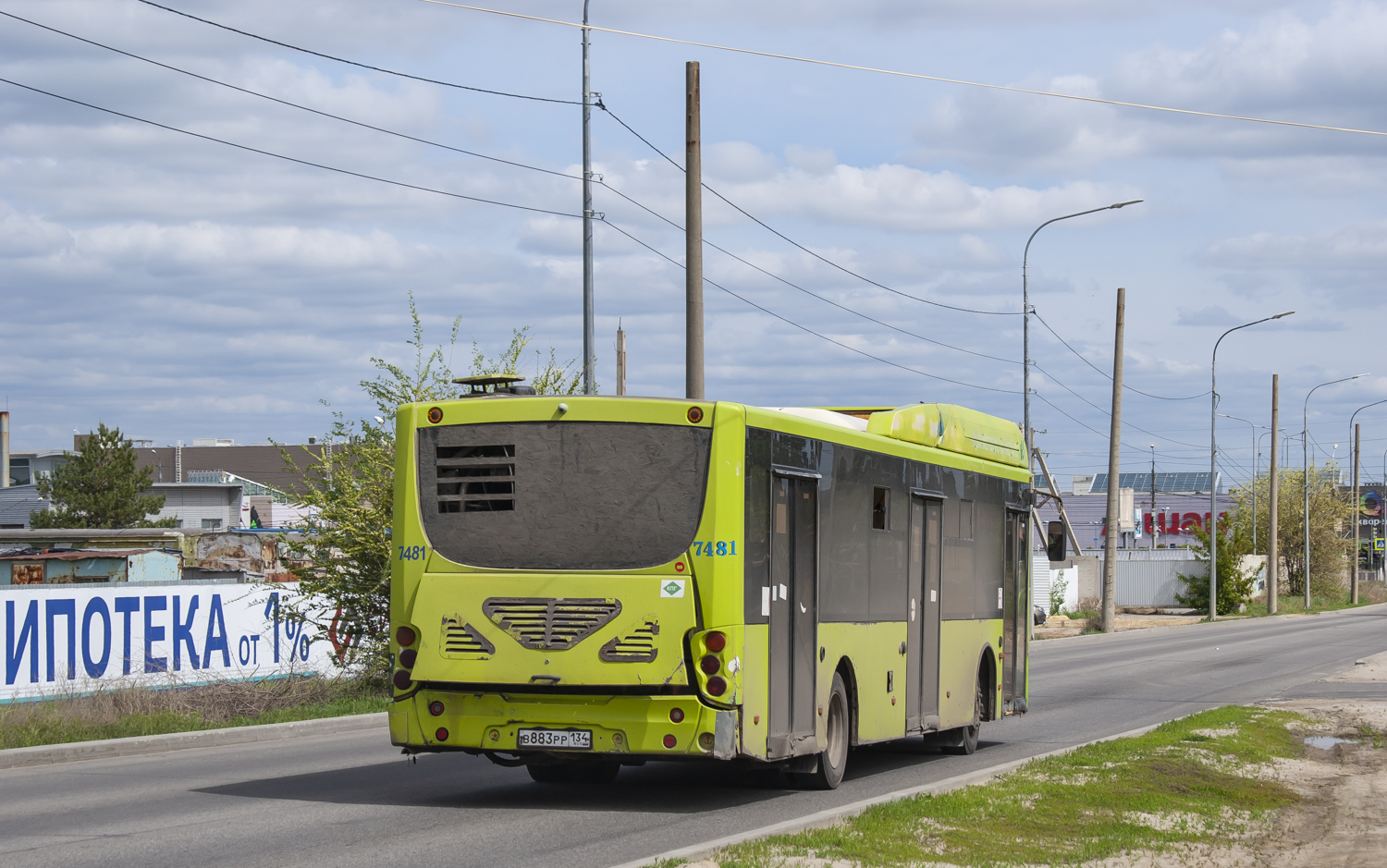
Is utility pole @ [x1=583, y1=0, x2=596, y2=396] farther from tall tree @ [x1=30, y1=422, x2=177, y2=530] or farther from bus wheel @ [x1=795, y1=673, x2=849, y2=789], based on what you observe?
tall tree @ [x1=30, y1=422, x2=177, y2=530]

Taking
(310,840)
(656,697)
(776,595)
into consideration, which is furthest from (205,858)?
(776,595)

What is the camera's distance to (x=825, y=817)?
389 inches

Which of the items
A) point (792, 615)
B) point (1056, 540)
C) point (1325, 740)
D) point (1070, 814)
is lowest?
point (1325, 740)

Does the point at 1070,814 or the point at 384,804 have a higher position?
the point at 1070,814

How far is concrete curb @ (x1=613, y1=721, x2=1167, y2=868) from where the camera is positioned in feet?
27.9

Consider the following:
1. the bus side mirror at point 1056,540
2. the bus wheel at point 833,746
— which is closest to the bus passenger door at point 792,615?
the bus wheel at point 833,746

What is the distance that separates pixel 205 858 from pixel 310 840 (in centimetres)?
78

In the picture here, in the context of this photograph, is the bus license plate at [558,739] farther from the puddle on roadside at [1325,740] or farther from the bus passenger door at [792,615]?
the puddle on roadside at [1325,740]

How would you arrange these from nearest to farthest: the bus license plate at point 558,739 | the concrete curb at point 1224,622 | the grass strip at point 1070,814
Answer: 1. the grass strip at point 1070,814
2. the bus license plate at point 558,739
3. the concrete curb at point 1224,622

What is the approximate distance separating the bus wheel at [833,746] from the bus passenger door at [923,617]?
1.65 m

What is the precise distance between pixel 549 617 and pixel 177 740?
695cm

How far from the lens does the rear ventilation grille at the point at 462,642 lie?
1062 centimetres

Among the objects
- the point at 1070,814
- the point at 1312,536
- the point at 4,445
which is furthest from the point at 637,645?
the point at 1312,536

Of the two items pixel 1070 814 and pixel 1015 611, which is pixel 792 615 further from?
pixel 1015 611
